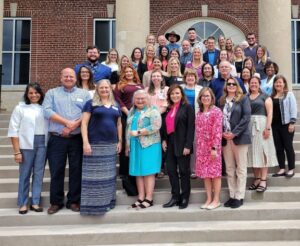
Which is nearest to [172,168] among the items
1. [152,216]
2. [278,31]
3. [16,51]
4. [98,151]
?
[152,216]

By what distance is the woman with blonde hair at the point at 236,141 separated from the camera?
5.48 metres

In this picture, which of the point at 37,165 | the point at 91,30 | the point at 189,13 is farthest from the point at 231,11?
the point at 37,165

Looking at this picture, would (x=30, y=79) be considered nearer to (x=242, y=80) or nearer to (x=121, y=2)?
(x=121, y=2)

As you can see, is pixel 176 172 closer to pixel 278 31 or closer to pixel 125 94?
pixel 125 94

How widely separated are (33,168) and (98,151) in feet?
3.18

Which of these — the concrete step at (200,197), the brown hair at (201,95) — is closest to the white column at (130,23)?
the brown hair at (201,95)

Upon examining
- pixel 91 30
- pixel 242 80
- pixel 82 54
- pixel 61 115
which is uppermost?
pixel 91 30

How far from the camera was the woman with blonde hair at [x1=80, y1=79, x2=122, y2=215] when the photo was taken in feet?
17.0

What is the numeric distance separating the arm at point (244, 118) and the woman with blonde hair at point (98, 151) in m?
1.68

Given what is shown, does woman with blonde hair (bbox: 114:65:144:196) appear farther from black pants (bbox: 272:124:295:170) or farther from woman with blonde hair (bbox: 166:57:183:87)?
black pants (bbox: 272:124:295:170)

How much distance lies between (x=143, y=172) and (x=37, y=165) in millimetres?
1444

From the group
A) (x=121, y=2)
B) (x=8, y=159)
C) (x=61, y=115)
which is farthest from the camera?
(x=121, y=2)

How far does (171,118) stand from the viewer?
5562 mm

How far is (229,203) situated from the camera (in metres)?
5.54
